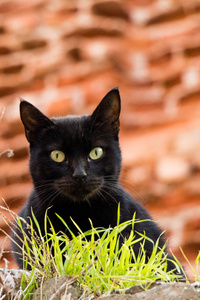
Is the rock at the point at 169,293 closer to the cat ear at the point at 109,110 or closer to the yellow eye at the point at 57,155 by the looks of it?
the yellow eye at the point at 57,155

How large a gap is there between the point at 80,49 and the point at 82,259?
3.38 meters

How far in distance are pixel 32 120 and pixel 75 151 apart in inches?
10.0

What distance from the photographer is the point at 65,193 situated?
193 cm

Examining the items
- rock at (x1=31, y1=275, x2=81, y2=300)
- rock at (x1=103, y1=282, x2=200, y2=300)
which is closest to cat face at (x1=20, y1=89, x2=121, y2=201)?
rock at (x1=31, y1=275, x2=81, y2=300)

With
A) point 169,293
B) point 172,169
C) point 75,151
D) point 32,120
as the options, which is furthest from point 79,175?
point 172,169

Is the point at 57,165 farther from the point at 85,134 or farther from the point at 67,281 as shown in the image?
the point at 67,281

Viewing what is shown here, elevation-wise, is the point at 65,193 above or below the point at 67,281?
above

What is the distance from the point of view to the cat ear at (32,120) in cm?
206

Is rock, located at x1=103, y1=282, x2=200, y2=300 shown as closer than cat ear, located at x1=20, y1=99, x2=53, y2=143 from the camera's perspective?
Yes

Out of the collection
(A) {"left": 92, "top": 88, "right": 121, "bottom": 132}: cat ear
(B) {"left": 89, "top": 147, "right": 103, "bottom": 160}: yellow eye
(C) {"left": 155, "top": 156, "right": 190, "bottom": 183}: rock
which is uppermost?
(A) {"left": 92, "top": 88, "right": 121, "bottom": 132}: cat ear

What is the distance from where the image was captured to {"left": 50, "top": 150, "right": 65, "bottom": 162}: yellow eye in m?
1.99

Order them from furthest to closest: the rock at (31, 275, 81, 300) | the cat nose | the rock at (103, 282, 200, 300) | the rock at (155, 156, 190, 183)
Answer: the rock at (155, 156, 190, 183) → the cat nose → the rock at (31, 275, 81, 300) → the rock at (103, 282, 200, 300)

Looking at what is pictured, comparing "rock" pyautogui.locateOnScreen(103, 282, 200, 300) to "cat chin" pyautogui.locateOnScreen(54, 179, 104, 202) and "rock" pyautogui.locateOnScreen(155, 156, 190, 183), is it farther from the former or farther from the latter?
"rock" pyautogui.locateOnScreen(155, 156, 190, 183)

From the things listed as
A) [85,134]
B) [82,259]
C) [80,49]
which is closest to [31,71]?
[80,49]
